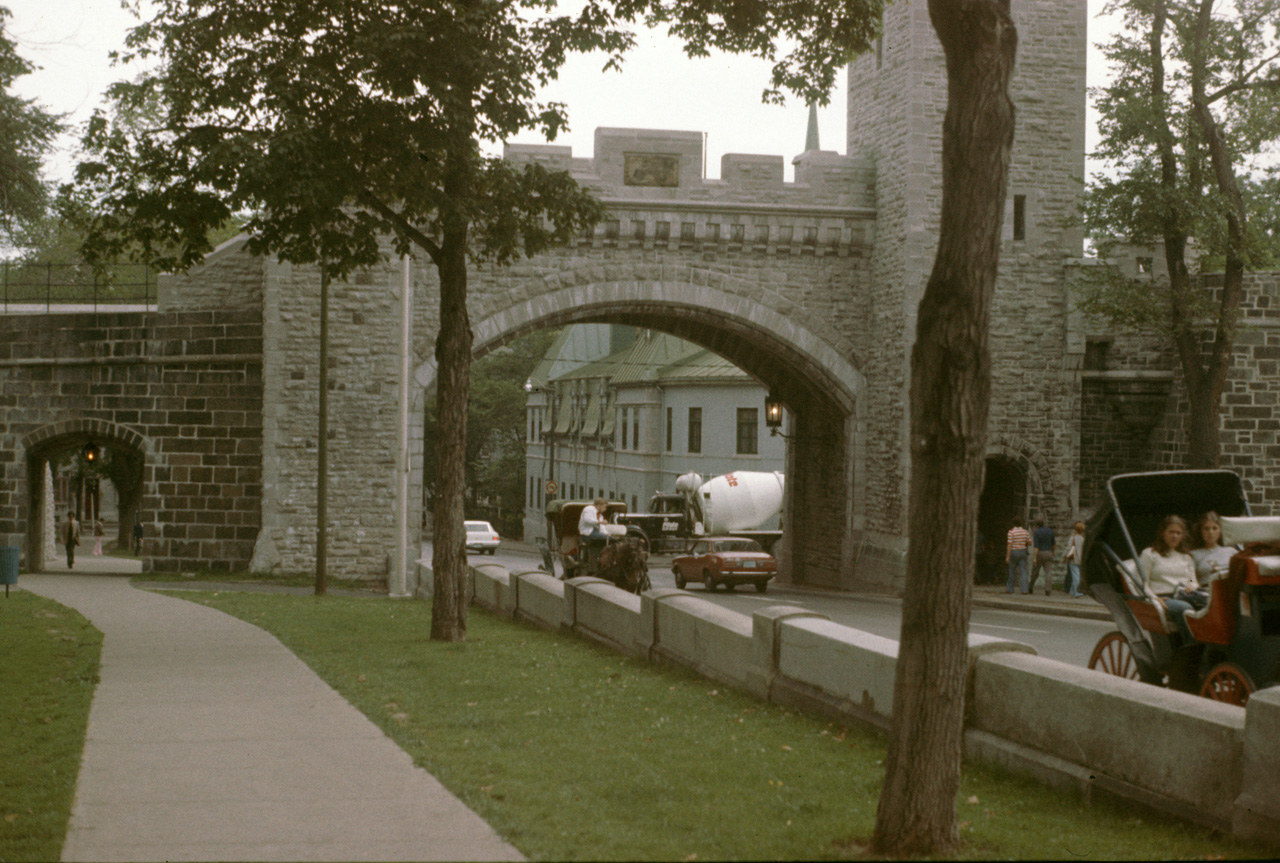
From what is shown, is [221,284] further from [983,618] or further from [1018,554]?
[1018,554]

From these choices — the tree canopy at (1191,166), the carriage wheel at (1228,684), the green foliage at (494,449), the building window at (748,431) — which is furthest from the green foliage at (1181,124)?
the green foliage at (494,449)

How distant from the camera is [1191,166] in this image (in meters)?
24.1

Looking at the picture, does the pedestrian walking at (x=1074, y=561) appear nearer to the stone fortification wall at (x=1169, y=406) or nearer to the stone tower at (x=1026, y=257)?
the stone tower at (x=1026, y=257)

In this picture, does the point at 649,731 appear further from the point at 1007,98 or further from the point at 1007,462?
the point at 1007,462

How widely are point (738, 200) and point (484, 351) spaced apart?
19.4 feet

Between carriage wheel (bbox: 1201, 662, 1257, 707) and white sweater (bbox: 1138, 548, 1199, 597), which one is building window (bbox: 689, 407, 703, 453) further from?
carriage wheel (bbox: 1201, 662, 1257, 707)

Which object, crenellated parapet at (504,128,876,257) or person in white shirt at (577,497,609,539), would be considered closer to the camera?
person in white shirt at (577,497,609,539)

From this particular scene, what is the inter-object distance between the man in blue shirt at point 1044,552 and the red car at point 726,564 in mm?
5762

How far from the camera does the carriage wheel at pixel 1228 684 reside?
305 inches

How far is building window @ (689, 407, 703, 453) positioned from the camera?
52.9 meters

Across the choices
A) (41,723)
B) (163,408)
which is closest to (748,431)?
(163,408)

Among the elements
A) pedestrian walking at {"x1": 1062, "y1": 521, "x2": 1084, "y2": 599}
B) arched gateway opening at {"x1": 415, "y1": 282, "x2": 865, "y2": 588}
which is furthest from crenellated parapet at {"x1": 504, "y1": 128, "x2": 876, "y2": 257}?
pedestrian walking at {"x1": 1062, "y1": 521, "x2": 1084, "y2": 599}

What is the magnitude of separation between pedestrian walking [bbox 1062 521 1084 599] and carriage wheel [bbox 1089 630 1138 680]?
1684 cm

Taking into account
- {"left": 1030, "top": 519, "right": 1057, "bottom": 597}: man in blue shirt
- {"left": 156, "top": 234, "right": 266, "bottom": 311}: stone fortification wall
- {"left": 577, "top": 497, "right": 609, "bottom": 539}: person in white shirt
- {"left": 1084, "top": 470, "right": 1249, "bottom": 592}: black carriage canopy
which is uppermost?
{"left": 156, "top": 234, "right": 266, "bottom": 311}: stone fortification wall
